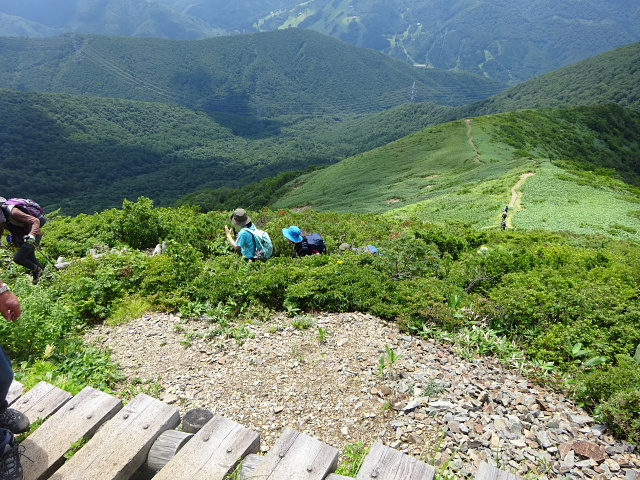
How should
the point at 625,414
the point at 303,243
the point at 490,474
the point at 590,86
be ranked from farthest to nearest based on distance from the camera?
1. the point at 590,86
2. the point at 303,243
3. the point at 625,414
4. the point at 490,474

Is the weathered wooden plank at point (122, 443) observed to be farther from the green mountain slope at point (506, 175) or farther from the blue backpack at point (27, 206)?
the green mountain slope at point (506, 175)

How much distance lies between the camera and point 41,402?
3.41 m

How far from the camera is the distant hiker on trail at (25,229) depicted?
8180 millimetres

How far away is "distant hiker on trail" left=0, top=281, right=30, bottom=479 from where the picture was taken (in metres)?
2.71

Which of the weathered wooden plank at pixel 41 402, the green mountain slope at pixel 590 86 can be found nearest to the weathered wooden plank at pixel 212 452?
the weathered wooden plank at pixel 41 402

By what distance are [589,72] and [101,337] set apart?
235 metres

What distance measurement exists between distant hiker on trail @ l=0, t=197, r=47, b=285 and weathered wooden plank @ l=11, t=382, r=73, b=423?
603 cm

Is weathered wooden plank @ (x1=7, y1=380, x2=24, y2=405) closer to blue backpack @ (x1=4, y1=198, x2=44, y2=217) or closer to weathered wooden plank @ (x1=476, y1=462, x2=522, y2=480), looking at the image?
weathered wooden plank @ (x1=476, y1=462, x2=522, y2=480)

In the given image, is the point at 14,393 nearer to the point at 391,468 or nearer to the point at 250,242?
the point at 391,468

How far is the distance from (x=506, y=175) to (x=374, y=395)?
131 feet

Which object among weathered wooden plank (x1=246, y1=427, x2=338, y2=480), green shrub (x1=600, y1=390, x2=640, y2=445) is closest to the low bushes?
green shrub (x1=600, y1=390, x2=640, y2=445)

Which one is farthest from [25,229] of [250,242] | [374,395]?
[374,395]

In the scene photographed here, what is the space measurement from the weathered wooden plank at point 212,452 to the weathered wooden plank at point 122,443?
0.31 metres

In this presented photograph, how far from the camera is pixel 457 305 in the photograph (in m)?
6.87
